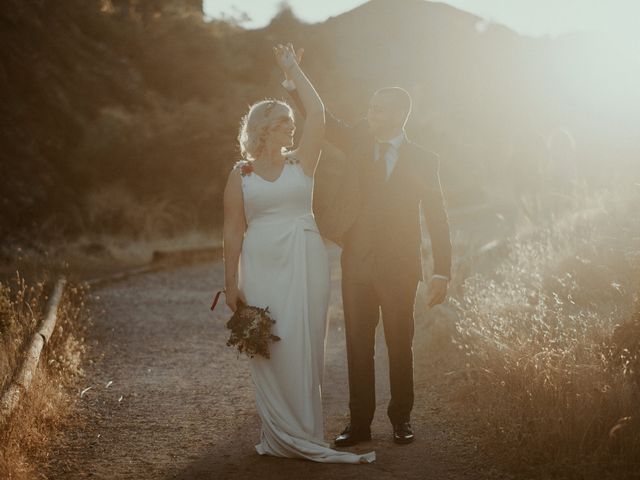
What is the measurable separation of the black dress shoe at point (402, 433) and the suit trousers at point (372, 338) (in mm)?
34

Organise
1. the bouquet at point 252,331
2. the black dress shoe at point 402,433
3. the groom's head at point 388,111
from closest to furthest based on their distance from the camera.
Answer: the bouquet at point 252,331
the groom's head at point 388,111
the black dress shoe at point 402,433

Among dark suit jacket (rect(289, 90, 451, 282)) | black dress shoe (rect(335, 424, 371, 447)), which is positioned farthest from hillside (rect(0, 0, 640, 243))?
black dress shoe (rect(335, 424, 371, 447))

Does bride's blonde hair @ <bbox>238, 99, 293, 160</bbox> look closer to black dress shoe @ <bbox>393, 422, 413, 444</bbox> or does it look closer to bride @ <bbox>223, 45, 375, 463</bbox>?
bride @ <bbox>223, 45, 375, 463</bbox>

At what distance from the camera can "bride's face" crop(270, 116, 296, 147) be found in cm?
507

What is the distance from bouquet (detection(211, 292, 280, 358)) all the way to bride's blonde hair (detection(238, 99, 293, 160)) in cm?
95

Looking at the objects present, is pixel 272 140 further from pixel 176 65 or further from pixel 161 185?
pixel 176 65

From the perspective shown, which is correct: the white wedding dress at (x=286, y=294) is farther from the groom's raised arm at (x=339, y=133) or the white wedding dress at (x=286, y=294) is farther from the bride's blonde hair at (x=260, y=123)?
the groom's raised arm at (x=339, y=133)

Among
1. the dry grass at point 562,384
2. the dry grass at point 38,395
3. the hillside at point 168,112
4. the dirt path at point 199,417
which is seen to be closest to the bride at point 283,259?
the dirt path at point 199,417

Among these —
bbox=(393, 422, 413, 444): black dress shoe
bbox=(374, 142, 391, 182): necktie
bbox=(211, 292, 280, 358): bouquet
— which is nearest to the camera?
bbox=(211, 292, 280, 358): bouquet

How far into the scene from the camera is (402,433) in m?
5.64

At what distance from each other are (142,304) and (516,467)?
9614mm

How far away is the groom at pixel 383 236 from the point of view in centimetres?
549

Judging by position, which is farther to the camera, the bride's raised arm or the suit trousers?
the suit trousers

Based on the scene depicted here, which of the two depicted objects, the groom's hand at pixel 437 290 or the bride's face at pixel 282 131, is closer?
the bride's face at pixel 282 131
